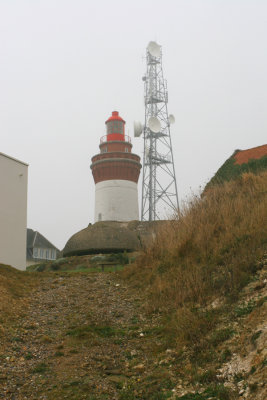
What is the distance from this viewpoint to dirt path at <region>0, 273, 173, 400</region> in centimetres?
614

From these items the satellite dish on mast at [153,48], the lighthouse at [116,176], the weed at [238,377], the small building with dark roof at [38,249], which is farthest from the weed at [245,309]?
the small building with dark roof at [38,249]

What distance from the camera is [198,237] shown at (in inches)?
407

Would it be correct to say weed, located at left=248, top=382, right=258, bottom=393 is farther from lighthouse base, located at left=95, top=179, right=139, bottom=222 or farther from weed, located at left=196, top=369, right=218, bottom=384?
lighthouse base, located at left=95, top=179, right=139, bottom=222

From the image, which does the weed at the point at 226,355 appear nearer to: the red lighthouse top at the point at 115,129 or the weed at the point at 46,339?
the weed at the point at 46,339

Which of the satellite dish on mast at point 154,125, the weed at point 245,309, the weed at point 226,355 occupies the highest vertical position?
the satellite dish on mast at point 154,125

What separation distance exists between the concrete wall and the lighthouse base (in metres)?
11.5

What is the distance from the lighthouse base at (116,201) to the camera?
100 feet

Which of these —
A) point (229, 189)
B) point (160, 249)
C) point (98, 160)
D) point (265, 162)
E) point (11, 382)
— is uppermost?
point (98, 160)

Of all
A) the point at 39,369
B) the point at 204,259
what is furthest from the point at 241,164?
the point at 39,369

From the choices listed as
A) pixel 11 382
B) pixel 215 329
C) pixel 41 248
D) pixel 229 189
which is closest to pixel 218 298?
pixel 215 329

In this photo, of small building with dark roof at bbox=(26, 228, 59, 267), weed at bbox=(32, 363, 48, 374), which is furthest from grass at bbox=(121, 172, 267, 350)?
small building with dark roof at bbox=(26, 228, 59, 267)

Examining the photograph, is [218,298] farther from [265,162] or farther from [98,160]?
[98,160]

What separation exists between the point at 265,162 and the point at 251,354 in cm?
1156

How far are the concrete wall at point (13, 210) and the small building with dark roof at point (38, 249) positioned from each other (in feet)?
65.0
